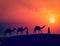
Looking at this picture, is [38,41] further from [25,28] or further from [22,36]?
[25,28]

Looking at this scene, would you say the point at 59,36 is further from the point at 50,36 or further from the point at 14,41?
the point at 14,41

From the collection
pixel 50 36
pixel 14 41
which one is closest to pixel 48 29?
pixel 50 36

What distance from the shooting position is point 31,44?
135ft

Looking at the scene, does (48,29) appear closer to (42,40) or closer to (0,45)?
(42,40)

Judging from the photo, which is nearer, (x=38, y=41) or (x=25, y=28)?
(x=38, y=41)

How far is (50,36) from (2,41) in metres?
5.40

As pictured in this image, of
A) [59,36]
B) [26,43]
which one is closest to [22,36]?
[26,43]

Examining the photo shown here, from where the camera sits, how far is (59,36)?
1640 inches

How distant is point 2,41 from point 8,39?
71 centimetres

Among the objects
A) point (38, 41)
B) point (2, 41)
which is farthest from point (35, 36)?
point (2, 41)

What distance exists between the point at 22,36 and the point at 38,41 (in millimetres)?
1977

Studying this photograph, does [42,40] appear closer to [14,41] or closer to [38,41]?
[38,41]

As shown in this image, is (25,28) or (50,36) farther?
Result: (25,28)

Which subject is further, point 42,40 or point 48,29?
point 48,29
